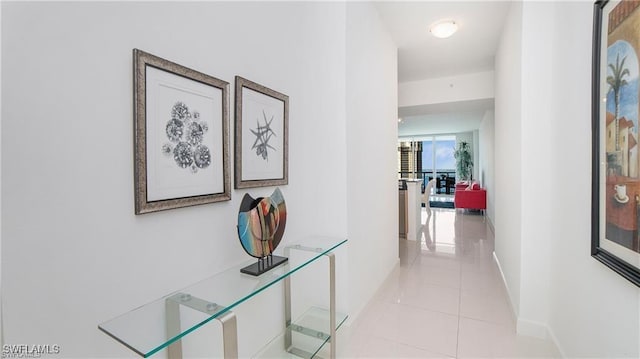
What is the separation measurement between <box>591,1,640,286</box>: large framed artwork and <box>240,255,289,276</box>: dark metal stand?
137 cm

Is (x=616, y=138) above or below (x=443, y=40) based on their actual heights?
below

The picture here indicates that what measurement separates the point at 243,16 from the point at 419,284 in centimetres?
298

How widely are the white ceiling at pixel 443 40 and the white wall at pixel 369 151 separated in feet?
0.63

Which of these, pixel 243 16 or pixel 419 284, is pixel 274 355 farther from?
pixel 419 284

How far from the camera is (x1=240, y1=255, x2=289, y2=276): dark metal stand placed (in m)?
1.24

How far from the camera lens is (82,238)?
0.84 metres

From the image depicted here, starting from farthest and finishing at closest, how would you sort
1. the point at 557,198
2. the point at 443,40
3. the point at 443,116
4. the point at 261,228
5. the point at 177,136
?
the point at 443,116 → the point at 443,40 → the point at 557,198 → the point at 261,228 → the point at 177,136

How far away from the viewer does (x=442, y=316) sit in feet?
7.97

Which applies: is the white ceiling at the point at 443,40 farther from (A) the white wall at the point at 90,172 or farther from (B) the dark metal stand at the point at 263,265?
(B) the dark metal stand at the point at 263,265

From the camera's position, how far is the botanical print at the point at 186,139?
1082mm

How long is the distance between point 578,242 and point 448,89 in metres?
3.64

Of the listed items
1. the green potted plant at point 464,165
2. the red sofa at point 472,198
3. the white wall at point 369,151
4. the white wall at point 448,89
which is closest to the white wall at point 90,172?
the white wall at point 369,151

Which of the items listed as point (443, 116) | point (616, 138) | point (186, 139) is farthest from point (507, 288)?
point (443, 116)

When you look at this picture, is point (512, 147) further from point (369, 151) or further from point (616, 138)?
point (616, 138)
